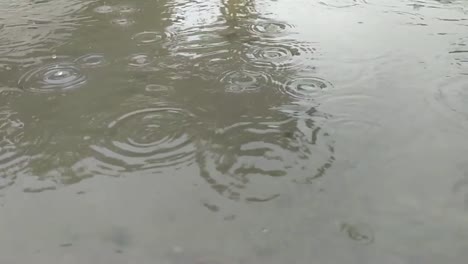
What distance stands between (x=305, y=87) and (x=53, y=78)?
1248 mm

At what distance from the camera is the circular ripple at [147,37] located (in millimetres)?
3053

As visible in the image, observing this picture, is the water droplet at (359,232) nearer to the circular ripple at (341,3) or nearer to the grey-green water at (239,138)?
the grey-green water at (239,138)

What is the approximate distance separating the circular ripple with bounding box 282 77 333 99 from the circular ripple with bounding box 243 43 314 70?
0.56 feet

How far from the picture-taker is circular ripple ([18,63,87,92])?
259 cm

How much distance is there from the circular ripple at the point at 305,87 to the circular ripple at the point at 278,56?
17cm

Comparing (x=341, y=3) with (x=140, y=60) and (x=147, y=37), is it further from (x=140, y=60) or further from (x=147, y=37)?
(x=140, y=60)

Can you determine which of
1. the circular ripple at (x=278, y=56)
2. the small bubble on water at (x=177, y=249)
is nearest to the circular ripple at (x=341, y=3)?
the circular ripple at (x=278, y=56)

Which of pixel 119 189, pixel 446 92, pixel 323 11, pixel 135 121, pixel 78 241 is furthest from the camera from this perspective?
pixel 323 11

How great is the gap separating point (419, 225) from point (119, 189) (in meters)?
1.05

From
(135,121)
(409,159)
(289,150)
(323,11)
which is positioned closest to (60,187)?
(135,121)

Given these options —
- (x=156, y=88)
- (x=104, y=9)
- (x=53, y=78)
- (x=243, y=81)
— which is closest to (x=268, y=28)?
(x=243, y=81)

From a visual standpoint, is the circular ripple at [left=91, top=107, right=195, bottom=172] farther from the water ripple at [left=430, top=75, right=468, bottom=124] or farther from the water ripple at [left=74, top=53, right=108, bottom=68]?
the water ripple at [left=430, top=75, right=468, bottom=124]

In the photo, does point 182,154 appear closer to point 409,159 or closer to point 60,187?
point 60,187

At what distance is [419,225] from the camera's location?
1.76 m
